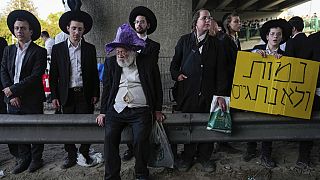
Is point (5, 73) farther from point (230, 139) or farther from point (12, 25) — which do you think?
point (230, 139)

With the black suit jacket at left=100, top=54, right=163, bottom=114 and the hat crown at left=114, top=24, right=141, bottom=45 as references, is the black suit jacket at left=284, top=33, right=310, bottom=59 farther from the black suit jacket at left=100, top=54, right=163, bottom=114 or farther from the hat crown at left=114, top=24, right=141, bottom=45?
the hat crown at left=114, top=24, right=141, bottom=45

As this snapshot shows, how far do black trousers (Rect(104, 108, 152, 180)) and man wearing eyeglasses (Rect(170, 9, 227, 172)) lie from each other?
585 mm

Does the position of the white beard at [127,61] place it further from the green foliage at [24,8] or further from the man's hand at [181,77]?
the green foliage at [24,8]

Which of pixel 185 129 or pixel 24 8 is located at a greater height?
pixel 24 8

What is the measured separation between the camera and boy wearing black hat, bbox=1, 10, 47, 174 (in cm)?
378

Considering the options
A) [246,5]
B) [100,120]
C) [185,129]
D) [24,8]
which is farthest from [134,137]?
[24,8]

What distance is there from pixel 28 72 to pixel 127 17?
156 inches

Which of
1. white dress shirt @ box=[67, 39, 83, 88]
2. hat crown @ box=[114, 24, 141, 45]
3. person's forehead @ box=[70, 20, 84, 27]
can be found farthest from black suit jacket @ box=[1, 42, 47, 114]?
hat crown @ box=[114, 24, 141, 45]

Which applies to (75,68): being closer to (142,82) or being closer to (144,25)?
(142,82)

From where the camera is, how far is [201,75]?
369 cm

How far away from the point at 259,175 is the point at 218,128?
2.52 ft

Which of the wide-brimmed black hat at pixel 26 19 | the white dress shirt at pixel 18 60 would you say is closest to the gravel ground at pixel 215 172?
the white dress shirt at pixel 18 60

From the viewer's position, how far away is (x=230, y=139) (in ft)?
11.5

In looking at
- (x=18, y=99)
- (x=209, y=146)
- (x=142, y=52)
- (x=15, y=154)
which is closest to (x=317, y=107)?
(x=209, y=146)
